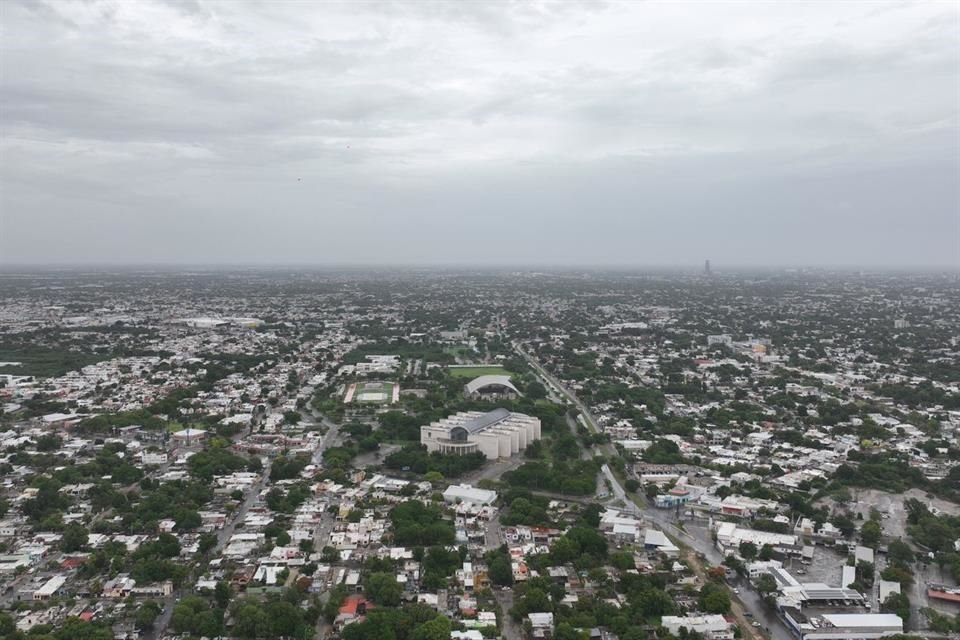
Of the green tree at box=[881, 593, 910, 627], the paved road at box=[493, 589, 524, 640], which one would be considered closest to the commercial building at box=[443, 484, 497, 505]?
the paved road at box=[493, 589, 524, 640]

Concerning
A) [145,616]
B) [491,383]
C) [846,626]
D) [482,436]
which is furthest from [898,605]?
[491,383]

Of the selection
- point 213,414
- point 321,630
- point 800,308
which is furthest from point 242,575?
point 800,308

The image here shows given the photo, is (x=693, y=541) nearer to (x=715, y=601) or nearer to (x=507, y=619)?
(x=715, y=601)

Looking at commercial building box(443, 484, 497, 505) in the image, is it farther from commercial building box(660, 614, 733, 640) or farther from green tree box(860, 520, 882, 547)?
green tree box(860, 520, 882, 547)

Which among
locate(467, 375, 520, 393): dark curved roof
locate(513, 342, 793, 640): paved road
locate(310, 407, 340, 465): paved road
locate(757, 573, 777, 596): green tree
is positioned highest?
locate(467, 375, 520, 393): dark curved roof

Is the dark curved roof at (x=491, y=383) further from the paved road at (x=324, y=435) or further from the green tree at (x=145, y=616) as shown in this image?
the green tree at (x=145, y=616)
